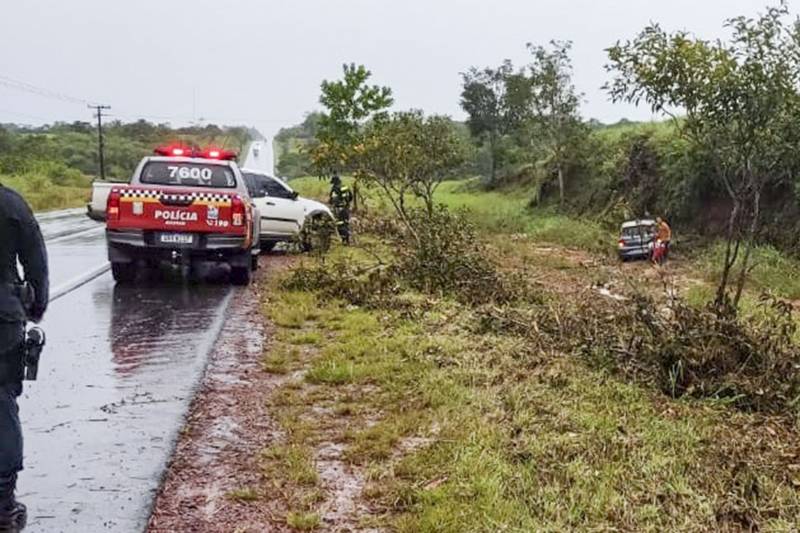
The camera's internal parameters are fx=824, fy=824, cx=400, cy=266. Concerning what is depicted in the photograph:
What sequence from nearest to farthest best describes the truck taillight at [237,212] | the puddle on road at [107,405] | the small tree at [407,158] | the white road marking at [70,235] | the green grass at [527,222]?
the puddle on road at [107,405] → the truck taillight at [237,212] → the small tree at [407,158] → the white road marking at [70,235] → the green grass at [527,222]

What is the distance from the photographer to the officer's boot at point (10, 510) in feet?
12.8

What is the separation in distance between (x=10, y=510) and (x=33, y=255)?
1242mm

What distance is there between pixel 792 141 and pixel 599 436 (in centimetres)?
523

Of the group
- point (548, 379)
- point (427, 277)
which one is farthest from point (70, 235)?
point (548, 379)

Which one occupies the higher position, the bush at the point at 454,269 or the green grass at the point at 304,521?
the bush at the point at 454,269

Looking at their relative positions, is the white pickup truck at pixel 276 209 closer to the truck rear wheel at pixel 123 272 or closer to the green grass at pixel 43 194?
the truck rear wheel at pixel 123 272

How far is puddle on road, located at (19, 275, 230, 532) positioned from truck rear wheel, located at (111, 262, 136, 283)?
4.91 feet

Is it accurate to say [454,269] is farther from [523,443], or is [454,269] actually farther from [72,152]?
[72,152]

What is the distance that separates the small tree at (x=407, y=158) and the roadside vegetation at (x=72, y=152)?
19.8 m

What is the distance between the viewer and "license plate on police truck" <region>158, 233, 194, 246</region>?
36.3ft

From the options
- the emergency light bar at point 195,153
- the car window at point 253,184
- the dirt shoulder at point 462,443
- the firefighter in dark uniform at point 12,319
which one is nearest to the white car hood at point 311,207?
the car window at point 253,184

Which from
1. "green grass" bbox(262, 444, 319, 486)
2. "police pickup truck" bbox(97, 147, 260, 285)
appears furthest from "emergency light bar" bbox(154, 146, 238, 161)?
"green grass" bbox(262, 444, 319, 486)

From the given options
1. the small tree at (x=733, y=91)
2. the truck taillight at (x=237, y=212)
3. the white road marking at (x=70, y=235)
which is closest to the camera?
the small tree at (x=733, y=91)

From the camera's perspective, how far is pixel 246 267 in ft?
38.9
